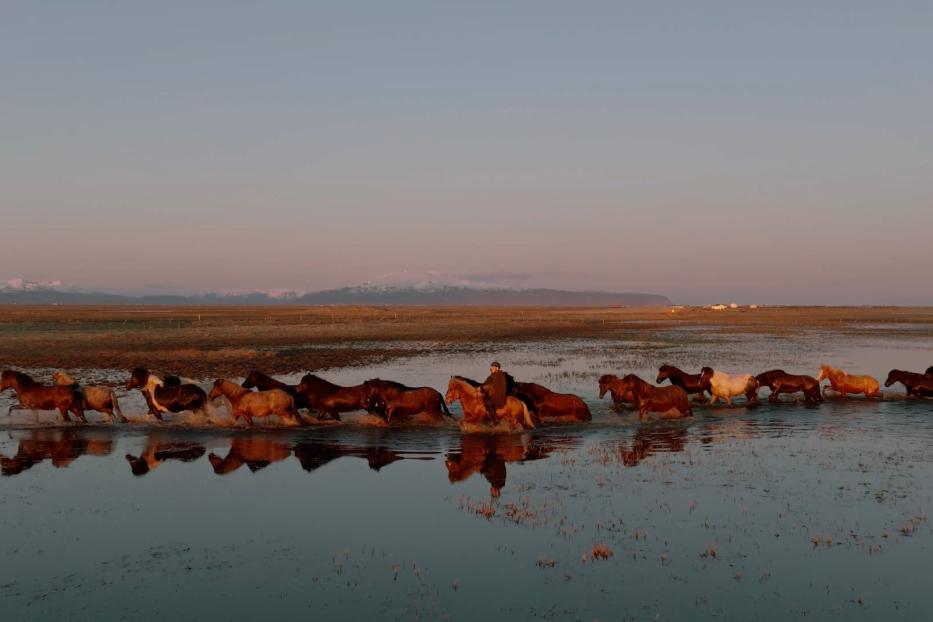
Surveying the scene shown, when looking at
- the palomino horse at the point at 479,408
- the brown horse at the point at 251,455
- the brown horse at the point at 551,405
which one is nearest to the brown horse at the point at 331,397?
the brown horse at the point at 251,455

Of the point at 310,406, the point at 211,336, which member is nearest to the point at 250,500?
the point at 310,406

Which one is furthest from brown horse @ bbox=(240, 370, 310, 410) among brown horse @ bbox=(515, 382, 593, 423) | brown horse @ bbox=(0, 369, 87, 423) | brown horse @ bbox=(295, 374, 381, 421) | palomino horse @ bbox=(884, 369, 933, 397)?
palomino horse @ bbox=(884, 369, 933, 397)

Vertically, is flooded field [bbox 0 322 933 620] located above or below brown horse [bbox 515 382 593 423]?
below

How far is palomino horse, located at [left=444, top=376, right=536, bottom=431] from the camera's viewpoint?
18531 mm

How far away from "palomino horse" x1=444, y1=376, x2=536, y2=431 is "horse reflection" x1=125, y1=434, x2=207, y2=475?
6073 millimetres

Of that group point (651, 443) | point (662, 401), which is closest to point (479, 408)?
point (651, 443)

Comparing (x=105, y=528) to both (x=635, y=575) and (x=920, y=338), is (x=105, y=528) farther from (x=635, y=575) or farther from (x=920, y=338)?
(x=920, y=338)

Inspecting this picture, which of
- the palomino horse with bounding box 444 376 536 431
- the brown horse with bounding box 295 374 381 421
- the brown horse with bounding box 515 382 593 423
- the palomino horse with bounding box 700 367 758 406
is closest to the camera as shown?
the palomino horse with bounding box 444 376 536 431

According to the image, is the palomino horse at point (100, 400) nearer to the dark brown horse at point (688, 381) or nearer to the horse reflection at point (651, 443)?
the horse reflection at point (651, 443)

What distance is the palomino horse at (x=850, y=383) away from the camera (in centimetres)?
2497

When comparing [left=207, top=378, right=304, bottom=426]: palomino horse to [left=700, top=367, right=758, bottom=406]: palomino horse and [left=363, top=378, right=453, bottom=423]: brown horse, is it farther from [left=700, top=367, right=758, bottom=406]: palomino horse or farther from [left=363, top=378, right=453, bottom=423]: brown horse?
[left=700, top=367, right=758, bottom=406]: palomino horse

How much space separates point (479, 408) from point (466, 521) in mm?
7638

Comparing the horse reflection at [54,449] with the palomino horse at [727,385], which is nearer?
the horse reflection at [54,449]

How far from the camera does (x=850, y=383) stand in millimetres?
25172
